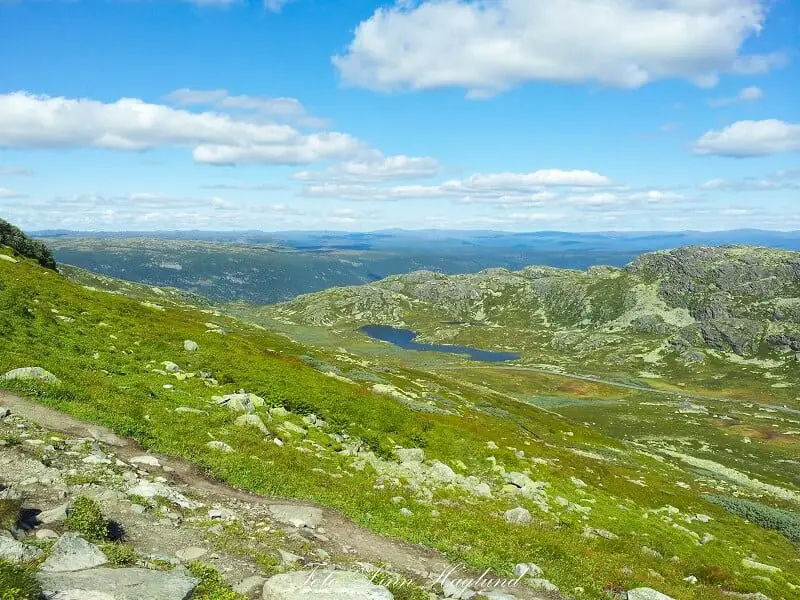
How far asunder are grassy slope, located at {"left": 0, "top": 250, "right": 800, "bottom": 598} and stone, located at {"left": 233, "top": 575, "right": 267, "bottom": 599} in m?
6.82

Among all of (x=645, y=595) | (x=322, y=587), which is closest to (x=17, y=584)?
(x=322, y=587)

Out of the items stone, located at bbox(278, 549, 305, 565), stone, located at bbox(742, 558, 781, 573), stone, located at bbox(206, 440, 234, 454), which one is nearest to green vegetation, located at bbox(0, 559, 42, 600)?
stone, located at bbox(278, 549, 305, 565)

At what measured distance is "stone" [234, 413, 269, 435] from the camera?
25.7 meters

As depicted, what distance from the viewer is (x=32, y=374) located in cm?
2244

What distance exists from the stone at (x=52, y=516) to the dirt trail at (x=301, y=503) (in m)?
4.92

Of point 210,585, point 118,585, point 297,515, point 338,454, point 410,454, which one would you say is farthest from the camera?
point 410,454

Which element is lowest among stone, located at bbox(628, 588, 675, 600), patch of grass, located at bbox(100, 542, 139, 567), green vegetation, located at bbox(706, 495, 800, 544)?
green vegetation, located at bbox(706, 495, 800, 544)

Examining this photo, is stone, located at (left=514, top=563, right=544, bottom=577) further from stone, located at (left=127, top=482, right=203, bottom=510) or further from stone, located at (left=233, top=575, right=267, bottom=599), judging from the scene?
stone, located at (left=127, top=482, right=203, bottom=510)

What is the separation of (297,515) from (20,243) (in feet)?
318

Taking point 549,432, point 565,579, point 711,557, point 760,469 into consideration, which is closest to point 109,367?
point 565,579

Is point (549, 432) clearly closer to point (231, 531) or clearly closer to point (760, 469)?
point (760, 469)

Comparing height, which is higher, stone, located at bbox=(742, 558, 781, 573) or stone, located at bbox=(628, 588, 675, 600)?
stone, located at bbox=(628, 588, 675, 600)

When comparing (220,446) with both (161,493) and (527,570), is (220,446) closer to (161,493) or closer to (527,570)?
(161,493)

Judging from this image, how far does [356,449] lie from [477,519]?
10287 mm
